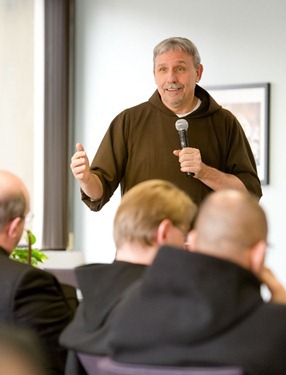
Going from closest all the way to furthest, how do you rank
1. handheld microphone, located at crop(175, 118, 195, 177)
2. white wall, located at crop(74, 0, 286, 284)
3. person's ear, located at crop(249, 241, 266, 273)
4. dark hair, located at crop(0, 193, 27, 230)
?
1. person's ear, located at crop(249, 241, 266, 273)
2. dark hair, located at crop(0, 193, 27, 230)
3. handheld microphone, located at crop(175, 118, 195, 177)
4. white wall, located at crop(74, 0, 286, 284)

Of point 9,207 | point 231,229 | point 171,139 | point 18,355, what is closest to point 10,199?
point 9,207

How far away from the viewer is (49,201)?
817 centimetres

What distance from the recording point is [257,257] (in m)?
2.18

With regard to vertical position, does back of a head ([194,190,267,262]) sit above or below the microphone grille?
below

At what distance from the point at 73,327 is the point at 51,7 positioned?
6.09m

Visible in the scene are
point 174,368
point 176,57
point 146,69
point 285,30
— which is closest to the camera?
point 174,368

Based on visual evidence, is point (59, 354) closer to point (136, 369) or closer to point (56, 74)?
point (136, 369)

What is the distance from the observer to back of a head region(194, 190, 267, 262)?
218cm

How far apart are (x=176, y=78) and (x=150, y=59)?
388 cm

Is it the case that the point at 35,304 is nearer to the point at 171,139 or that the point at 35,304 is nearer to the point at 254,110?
the point at 171,139

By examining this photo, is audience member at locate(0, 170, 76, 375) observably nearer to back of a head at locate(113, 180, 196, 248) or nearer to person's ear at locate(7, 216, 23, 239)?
person's ear at locate(7, 216, 23, 239)

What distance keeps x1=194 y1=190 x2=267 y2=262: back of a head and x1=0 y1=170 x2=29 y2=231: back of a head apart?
81 centimetres

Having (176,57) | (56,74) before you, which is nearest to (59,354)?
(176,57)

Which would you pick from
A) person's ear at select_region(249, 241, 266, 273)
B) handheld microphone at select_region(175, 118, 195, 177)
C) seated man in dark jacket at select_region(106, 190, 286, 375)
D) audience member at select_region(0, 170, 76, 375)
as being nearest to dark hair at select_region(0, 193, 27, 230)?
audience member at select_region(0, 170, 76, 375)
